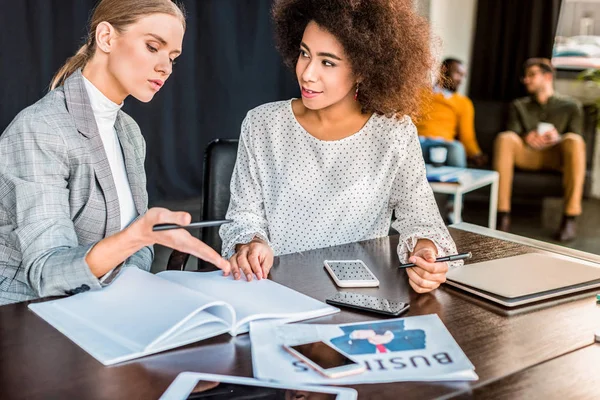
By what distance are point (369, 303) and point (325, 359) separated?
0.88 ft

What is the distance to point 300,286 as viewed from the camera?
1367 mm

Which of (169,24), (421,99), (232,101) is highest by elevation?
(169,24)

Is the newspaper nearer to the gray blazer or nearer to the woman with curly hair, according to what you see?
the gray blazer

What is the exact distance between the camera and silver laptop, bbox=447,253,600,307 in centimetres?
134

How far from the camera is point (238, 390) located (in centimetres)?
92

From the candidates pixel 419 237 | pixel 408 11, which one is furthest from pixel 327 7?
pixel 419 237

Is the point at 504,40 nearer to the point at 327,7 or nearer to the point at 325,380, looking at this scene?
the point at 327,7

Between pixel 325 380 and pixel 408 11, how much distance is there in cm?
128

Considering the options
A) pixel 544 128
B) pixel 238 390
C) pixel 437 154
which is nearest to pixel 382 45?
pixel 238 390

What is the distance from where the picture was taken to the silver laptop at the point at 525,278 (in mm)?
1338

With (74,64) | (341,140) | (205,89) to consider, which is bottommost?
(205,89)

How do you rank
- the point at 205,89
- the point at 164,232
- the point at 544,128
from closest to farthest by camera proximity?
the point at 164,232, the point at 205,89, the point at 544,128

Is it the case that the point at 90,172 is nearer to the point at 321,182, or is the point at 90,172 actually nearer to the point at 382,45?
the point at 321,182

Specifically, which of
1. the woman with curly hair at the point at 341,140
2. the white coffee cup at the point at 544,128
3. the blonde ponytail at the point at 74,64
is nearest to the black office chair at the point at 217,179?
the woman with curly hair at the point at 341,140
